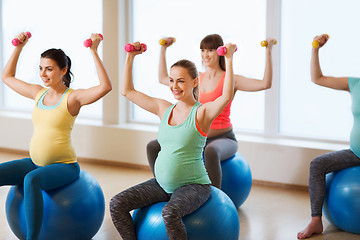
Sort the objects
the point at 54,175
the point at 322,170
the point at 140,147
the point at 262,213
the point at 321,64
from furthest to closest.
Result: the point at 140,147 < the point at 321,64 < the point at 262,213 < the point at 322,170 < the point at 54,175

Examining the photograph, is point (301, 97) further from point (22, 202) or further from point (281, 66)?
point (22, 202)

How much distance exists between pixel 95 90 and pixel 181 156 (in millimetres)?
758

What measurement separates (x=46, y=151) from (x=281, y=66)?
8.33ft

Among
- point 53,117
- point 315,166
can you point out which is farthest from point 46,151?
point 315,166

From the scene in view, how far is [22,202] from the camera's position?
336 cm

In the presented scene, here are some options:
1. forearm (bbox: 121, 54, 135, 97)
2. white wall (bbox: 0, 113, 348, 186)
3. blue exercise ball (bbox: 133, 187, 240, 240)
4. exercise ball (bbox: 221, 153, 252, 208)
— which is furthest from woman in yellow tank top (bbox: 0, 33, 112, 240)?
white wall (bbox: 0, 113, 348, 186)

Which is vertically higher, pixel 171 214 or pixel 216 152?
pixel 216 152

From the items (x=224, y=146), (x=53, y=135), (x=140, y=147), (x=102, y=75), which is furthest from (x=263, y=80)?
(x=140, y=147)

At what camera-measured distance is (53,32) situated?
6336mm

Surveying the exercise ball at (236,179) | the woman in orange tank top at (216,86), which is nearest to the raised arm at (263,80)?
the woman in orange tank top at (216,86)

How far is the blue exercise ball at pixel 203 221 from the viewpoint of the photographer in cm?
289

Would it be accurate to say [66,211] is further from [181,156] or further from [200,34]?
[200,34]

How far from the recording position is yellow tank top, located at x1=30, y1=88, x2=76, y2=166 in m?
3.44

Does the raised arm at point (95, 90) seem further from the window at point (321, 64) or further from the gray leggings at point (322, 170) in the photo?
the window at point (321, 64)
